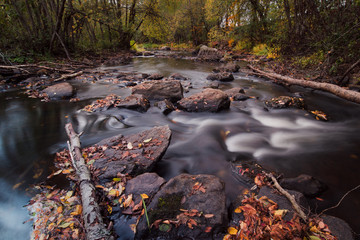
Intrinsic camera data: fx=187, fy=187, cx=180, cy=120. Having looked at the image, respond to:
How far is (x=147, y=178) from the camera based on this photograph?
2.59 metres

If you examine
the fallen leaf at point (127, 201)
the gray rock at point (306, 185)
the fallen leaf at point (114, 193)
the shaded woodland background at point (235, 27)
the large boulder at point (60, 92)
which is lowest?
the large boulder at point (60, 92)

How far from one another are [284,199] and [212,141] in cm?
207

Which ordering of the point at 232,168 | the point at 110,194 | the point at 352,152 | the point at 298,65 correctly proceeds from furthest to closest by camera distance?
the point at 298,65 < the point at 352,152 < the point at 232,168 < the point at 110,194

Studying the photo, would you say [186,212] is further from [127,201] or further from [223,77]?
[223,77]

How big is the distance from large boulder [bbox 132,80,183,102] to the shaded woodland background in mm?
5589

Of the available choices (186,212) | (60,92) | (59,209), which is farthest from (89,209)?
(60,92)

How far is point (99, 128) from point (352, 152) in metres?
5.59

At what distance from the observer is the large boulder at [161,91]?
660cm

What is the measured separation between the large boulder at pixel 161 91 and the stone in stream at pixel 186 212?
4.51 meters

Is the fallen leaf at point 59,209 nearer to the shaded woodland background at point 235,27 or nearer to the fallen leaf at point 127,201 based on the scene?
the fallen leaf at point 127,201

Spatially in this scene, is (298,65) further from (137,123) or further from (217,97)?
(137,123)

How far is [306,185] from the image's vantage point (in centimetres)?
262

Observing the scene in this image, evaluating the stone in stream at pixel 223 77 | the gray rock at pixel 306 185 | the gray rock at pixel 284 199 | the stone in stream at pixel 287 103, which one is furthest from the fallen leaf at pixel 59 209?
the stone in stream at pixel 223 77

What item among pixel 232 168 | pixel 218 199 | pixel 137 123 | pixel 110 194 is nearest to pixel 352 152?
pixel 232 168
